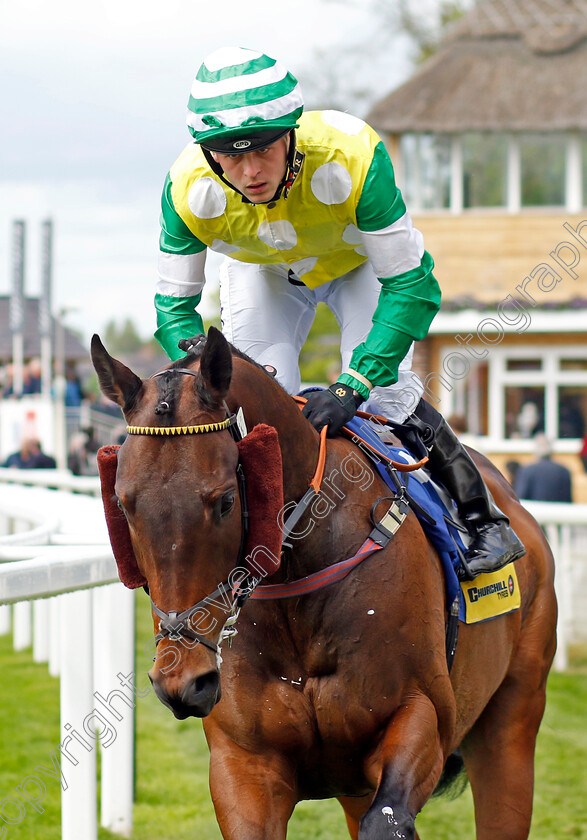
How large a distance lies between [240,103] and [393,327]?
72 centimetres

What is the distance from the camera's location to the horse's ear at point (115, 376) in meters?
2.27

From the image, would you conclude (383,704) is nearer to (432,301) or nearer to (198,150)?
(432,301)

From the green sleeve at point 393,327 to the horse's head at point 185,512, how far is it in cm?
68

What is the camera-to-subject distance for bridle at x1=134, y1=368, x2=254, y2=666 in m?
2.13

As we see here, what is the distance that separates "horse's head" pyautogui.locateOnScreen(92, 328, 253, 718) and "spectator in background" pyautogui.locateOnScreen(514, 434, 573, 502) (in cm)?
751

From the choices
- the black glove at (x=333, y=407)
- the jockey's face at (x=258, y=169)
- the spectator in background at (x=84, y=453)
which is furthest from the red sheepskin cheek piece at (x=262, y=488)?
the spectator in background at (x=84, y=453)

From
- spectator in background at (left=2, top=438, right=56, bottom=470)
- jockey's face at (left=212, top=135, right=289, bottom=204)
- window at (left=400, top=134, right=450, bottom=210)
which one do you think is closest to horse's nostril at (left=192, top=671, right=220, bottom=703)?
jockey's face at (left=212, top=135, right=289, bottom=204)

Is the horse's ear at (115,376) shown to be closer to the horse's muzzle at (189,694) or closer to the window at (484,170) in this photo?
the horse's muzzle at (189,694)

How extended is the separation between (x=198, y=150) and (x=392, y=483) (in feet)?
3.58

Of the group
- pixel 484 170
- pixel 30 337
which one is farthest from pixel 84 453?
pixel 30 337

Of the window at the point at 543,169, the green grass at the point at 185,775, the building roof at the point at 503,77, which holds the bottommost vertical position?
the green grass at the point at 185,775

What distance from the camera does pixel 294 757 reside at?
8.72ft

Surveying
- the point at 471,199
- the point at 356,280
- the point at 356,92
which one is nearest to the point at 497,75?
the point at 471,199

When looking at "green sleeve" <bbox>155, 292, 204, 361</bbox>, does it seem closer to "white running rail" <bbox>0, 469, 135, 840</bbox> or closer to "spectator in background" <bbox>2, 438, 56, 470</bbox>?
"white running rail" <bbox>0, 469, 135, 840</bbox>
